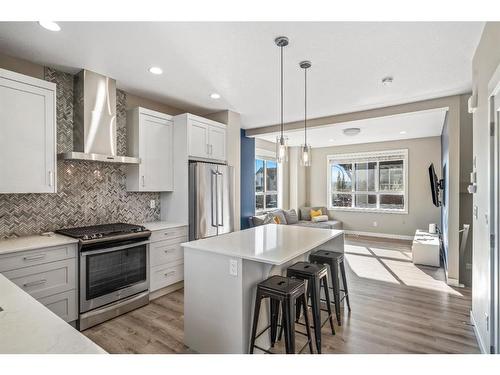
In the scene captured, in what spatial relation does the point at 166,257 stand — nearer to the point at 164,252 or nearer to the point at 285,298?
the point at 164,252

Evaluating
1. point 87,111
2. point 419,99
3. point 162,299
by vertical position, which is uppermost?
point 419,99

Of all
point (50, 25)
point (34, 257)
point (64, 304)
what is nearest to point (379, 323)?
point (64, 304)

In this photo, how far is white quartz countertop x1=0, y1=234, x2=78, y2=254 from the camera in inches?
88.9

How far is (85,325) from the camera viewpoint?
259 cm

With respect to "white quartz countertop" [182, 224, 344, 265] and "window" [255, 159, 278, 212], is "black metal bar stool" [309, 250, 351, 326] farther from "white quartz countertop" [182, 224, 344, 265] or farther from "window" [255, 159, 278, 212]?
"window" [255, 159, 278, 212]

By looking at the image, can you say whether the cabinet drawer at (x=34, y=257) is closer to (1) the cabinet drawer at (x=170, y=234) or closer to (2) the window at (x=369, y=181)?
(1) the cabinet drawer at (x=170, y=234)

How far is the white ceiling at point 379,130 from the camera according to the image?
461 cm

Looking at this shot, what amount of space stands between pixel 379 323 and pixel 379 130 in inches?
171

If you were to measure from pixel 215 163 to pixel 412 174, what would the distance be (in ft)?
17.4

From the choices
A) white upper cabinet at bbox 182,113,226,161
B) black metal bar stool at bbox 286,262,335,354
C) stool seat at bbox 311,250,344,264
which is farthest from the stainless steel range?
stool seat at bbox 311,250,344,264

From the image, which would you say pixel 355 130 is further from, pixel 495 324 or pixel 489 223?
pixel 495 324

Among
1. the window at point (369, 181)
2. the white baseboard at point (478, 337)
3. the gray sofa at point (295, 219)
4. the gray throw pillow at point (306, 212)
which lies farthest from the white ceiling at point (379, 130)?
the white baseboard at point (478, 337)

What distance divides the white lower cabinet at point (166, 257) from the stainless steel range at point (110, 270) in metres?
0.12
